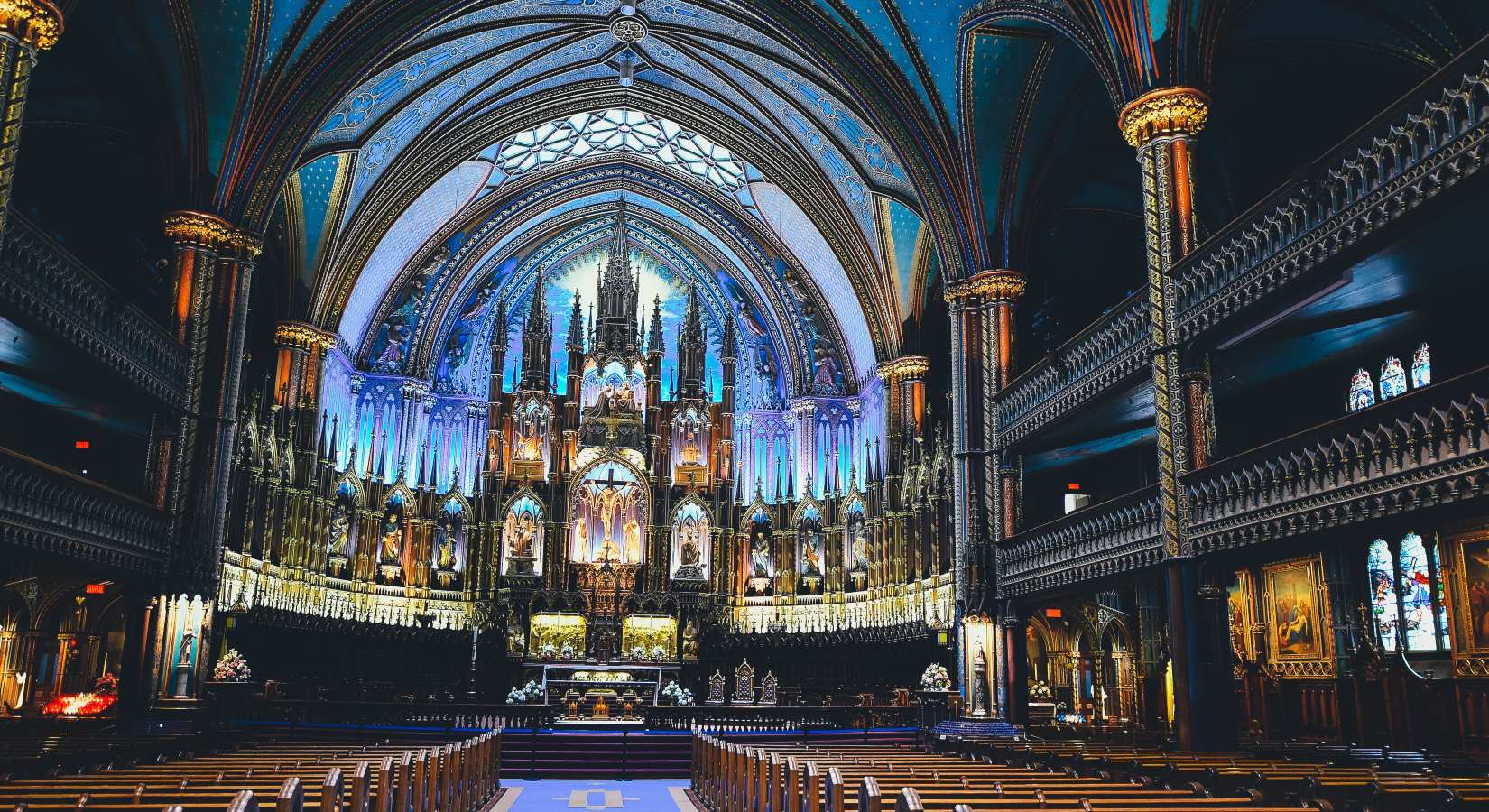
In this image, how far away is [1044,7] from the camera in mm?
19781

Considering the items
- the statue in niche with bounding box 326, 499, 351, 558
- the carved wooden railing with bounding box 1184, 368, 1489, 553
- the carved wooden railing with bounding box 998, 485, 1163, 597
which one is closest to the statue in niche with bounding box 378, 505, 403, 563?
the statue in niche with bounding box 326, 499, 351, 558

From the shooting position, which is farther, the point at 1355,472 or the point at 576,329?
the point at 576,329

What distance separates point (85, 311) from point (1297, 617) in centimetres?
2169

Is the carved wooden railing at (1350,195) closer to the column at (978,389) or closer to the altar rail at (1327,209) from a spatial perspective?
the altar rail at (1327,209)

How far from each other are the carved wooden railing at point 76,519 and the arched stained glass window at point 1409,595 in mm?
21057

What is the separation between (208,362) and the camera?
20.7 m

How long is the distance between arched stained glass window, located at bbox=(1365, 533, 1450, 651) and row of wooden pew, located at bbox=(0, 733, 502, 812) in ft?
50.4

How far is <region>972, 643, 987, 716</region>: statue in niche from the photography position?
21953 millimetres

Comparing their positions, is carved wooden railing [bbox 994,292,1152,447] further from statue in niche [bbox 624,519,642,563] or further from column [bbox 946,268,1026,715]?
statue in niche [bbox 624,519,642,563]

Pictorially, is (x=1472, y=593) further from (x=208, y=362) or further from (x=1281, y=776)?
(x=208, y=362)

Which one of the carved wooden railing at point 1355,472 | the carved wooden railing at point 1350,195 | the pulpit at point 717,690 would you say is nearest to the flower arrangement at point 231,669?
the pulpit at point 717,690

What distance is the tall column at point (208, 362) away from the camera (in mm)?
19797

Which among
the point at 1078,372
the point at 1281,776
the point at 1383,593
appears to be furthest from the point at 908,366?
the point at 1281,776

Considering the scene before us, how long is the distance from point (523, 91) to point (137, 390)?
15.4 m
